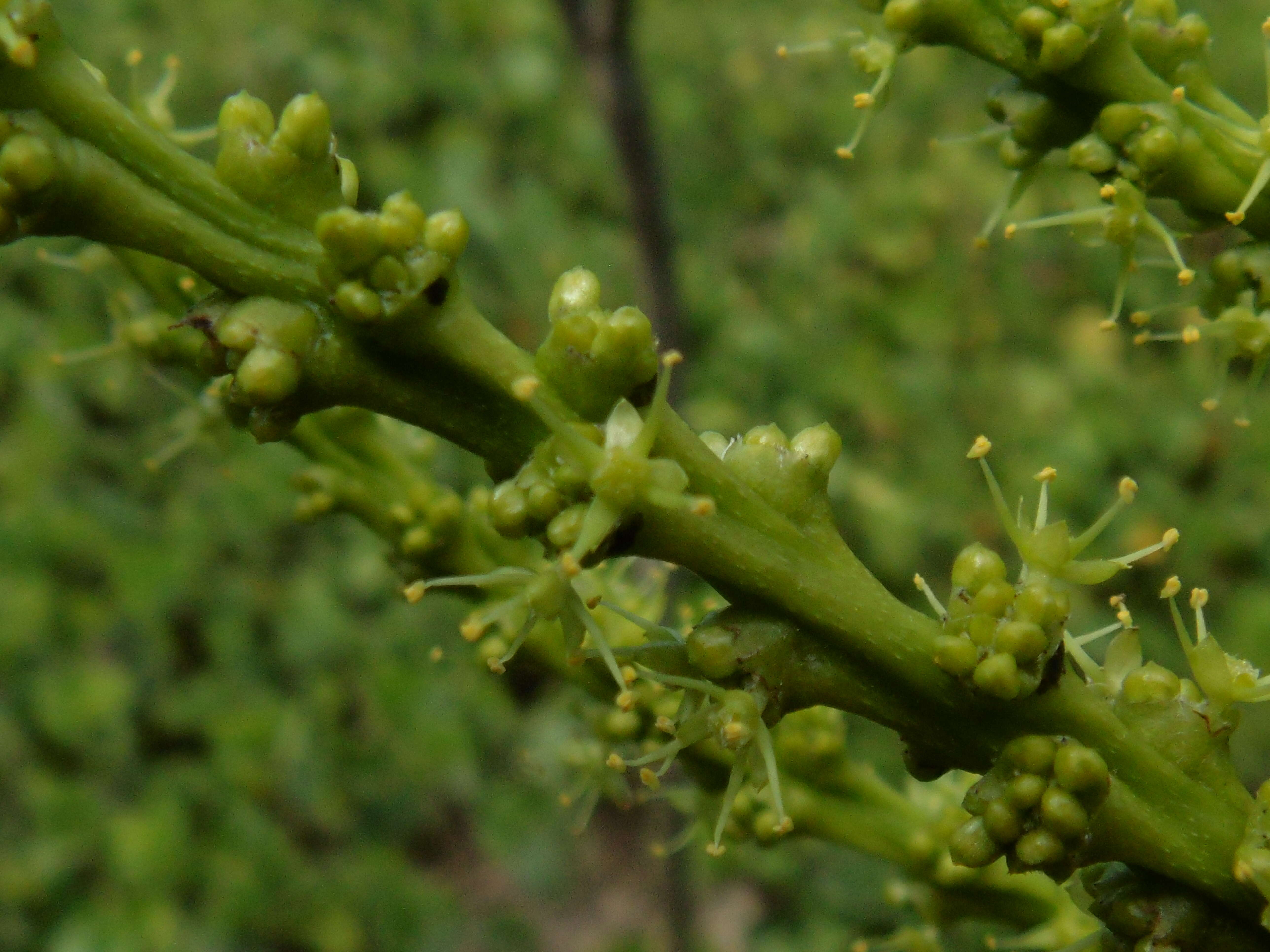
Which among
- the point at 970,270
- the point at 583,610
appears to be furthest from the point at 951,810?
the point at 970,270

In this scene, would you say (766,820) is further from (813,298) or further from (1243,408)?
(813,298)

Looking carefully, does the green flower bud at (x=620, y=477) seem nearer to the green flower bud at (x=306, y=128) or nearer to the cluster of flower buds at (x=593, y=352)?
the cluster of flower buds at (x=593, y=352)

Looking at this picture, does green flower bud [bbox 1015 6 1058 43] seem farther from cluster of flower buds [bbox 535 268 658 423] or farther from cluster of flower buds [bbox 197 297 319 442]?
cluster of flower buds [bbox 197 297 319 442]

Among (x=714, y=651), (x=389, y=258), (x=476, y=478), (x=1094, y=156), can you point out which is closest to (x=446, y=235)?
(x=389, y=258)

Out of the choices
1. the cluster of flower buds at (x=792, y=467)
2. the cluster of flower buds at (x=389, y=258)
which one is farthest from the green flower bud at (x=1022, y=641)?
the cluster of flower buds at (x=389, y=258)

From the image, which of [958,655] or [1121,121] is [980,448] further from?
[1121,121]

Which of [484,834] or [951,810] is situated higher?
[951,810]
